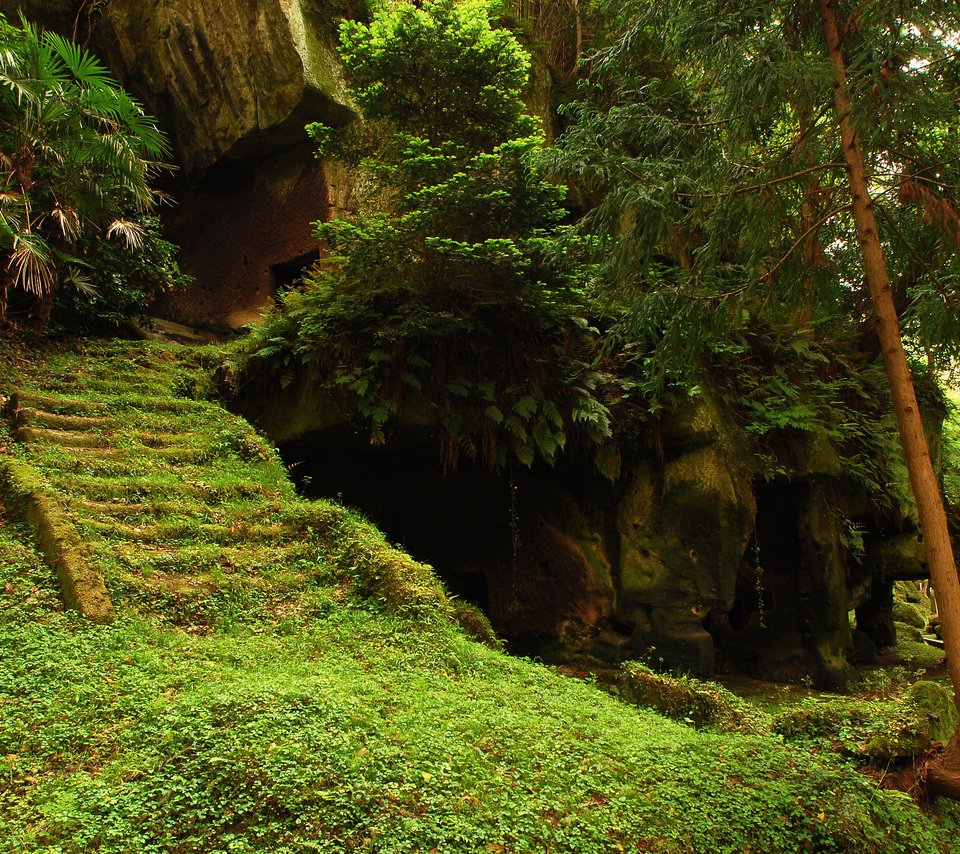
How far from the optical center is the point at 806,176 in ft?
20.1

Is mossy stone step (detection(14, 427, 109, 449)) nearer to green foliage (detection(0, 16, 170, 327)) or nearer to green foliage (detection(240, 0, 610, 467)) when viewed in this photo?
green foliage (detection(0, 16, 170, 327))

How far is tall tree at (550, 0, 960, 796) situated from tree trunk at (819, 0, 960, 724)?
14 millimetres

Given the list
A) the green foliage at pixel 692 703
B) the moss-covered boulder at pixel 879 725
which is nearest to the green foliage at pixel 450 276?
the green foliage at pixel 692 703

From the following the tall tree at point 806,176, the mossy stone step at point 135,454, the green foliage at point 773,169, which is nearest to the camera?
the tall tree at point 806,176

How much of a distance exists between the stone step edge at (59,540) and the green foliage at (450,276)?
357cm

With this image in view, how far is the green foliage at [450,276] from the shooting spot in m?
8.48

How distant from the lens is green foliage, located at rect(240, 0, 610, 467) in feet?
27.8

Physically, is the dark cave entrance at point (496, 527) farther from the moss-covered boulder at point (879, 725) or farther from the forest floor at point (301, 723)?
the moss-covered boulder at point (879, 725)

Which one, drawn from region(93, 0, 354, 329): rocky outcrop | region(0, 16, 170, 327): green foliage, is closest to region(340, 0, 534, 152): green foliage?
region(0, 16, 170, 327): green foliage

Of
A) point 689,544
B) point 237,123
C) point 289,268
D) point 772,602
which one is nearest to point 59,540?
point 689,544

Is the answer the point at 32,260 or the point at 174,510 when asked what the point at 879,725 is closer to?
the point at 174,510

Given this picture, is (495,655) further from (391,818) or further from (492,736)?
(391,818)

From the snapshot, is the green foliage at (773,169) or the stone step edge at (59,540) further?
the stone step edge at (59,540)

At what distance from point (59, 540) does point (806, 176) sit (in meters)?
7.47
